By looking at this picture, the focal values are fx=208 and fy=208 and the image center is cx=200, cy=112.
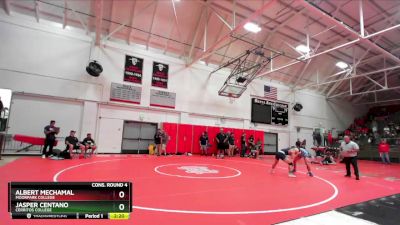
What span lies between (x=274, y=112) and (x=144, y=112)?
10.7 m

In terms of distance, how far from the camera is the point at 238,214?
2.89 metres

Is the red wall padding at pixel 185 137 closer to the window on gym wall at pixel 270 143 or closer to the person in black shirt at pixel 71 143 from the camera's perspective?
the person in black shirt at pixel 71 143

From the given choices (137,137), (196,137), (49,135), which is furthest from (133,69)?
(196,137)

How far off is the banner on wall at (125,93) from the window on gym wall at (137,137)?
1368 mm

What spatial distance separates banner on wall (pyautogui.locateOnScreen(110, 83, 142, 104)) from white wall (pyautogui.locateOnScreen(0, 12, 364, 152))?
0.90ft

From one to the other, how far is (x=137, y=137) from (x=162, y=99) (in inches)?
107

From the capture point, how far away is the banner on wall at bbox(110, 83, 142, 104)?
1155cm

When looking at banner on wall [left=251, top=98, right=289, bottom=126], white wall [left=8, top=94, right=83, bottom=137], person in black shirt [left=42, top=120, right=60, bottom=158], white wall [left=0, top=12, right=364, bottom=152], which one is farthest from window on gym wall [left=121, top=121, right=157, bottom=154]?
banner on wall [left=251, top=98, right=289, bottom=126]

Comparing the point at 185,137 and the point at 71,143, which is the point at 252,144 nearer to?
the point at 185,137

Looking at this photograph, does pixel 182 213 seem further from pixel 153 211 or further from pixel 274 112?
pixel 274 112

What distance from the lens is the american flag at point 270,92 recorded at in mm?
17031

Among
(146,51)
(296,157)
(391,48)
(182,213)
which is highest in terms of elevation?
(391,48)

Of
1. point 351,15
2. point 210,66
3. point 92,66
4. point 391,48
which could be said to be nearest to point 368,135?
point 391,48
